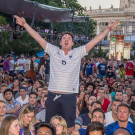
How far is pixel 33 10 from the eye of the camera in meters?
21.0

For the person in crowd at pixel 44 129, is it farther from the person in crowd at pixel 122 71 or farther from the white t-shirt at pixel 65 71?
the person in crowd at pixel 122 71

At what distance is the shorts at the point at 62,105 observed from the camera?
4.66 m

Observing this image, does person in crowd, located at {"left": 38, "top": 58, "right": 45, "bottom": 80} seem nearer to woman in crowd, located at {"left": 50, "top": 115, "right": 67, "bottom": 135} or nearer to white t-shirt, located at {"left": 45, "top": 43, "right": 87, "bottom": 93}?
woman in crowd, located at {"left": 50, "top": 115, "right": 67, "bottom": 135}

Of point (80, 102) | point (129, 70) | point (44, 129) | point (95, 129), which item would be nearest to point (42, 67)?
point (129, 70)

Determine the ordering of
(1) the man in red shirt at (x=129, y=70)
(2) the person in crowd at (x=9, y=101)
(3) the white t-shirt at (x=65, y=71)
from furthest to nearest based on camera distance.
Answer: (1) the man in red shirt at (x=129, y=70), (2) the person in crowd at (x=9, y=101), (3) the white t-shirt at (x=65, y=71)

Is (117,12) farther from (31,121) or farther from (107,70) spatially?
(31,121)

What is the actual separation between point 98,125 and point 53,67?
3.43 ft

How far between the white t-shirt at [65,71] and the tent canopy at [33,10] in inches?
554

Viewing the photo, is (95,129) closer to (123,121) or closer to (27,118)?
(123,121)

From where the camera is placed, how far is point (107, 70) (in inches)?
679

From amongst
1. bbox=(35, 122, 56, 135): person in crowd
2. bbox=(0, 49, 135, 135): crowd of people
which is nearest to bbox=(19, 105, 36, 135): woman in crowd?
bbox=(0, 49, 135, 135): crowd of people

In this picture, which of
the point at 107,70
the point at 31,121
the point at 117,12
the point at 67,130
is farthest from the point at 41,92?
the point at 117,12

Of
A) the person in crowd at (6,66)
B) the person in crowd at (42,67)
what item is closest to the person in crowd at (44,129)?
the person in crowd at (42,67)

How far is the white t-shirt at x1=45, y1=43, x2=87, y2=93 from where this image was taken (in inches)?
182
